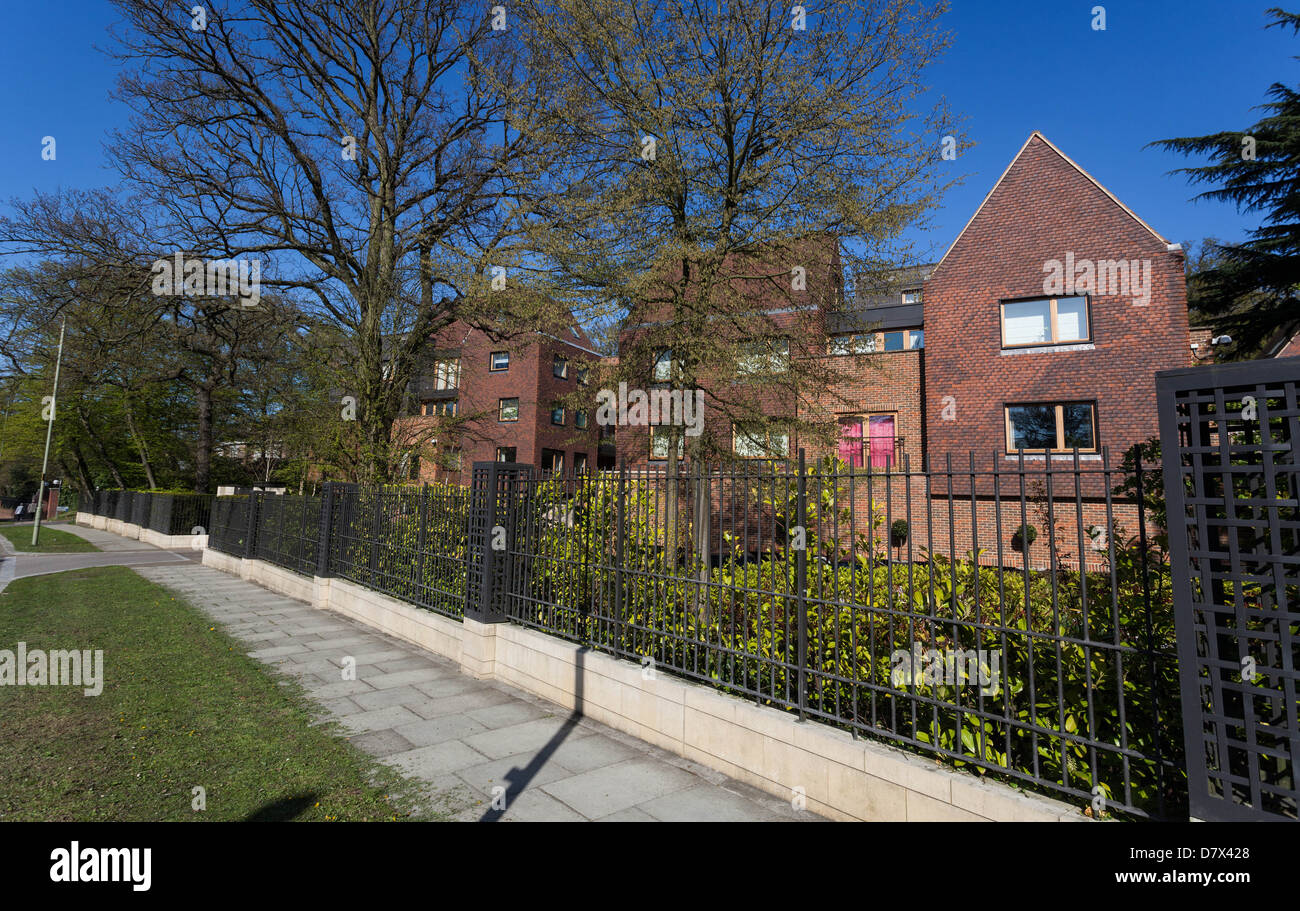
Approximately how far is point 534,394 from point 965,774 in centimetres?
2759

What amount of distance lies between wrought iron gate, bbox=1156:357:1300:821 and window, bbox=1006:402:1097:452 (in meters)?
14.7

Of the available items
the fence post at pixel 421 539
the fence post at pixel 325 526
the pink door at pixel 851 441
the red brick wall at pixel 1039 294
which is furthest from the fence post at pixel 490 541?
the red brick wall at pixel 1039 294

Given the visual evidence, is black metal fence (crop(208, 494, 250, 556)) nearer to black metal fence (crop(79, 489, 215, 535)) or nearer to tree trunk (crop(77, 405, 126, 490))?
black metal fence (crop(79, 489, 215, 535))

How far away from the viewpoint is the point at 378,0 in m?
15.1

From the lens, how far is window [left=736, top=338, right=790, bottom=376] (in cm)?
823

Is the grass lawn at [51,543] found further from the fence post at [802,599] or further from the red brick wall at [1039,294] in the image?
the red brick wall at [1039,294]

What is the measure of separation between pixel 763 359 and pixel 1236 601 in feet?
20.3

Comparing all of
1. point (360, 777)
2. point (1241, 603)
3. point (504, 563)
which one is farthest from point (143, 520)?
point (1241, 603)

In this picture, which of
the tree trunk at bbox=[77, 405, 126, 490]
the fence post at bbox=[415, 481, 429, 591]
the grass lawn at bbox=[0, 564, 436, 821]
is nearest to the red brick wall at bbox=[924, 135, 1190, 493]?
the fence post at bbox=[415, 481, 429, 591]

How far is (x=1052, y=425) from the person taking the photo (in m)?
15.8

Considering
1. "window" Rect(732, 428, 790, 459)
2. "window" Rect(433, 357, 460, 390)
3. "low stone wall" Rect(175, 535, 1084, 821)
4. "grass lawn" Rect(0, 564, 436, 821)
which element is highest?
"window" Rect(433, 357, 460, 390)

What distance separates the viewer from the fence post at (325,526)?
36.0 ft

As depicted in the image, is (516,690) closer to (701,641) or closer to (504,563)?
(504,563)
